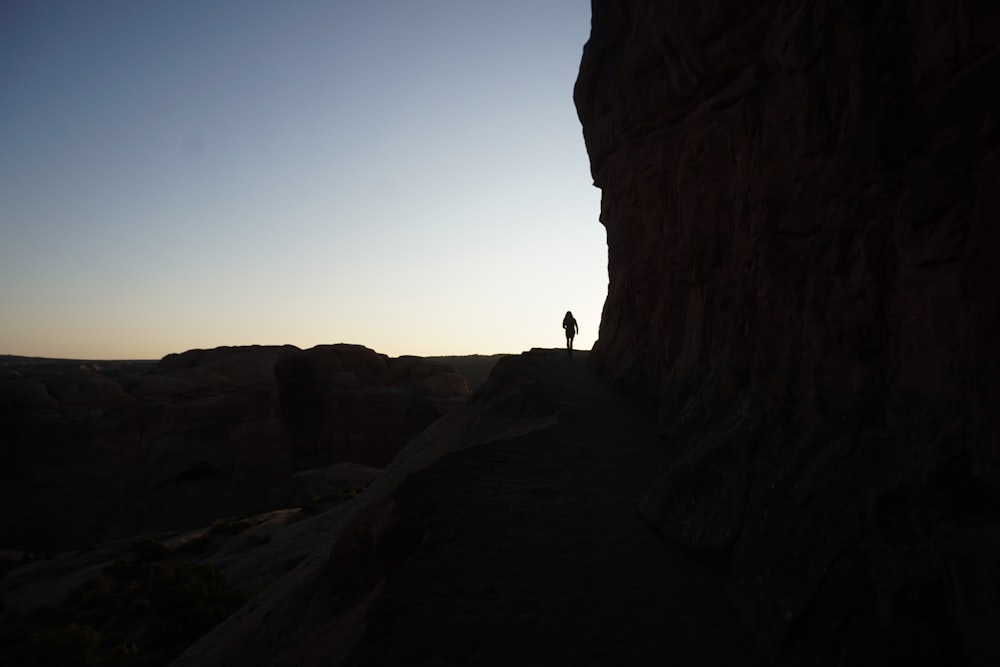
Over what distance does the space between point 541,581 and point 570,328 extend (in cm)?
1892

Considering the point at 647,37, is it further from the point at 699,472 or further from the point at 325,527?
the point at 325,527

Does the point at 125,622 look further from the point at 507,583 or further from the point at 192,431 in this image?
the point at 192,431

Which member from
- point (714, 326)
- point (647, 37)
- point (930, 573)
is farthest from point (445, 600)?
point (647, 37)

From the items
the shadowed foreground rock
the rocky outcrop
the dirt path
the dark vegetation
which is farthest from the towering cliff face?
the rocky outcrop

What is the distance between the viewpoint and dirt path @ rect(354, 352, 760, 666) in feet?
19.5

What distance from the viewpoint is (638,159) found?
56.7 feet

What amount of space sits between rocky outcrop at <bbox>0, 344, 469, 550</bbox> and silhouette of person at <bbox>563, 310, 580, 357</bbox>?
15.1 metres

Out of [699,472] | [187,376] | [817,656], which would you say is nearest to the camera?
[817,656]

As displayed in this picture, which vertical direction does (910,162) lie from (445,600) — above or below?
above

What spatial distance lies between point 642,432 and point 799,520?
7035 millimetres

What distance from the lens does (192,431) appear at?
3234 cm

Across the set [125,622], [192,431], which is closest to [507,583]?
[125,622]

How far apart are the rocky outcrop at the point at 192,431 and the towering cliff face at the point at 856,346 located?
1158 inches

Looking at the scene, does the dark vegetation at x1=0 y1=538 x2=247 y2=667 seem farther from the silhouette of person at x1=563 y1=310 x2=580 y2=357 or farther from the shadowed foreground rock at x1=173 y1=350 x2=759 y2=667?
the silhouette of person at x1=563 y1=310 x2=580 y2=357
